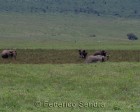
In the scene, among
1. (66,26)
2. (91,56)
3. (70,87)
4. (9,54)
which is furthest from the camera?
(66,26)

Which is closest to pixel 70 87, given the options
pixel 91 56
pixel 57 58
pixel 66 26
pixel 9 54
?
pixel 91 56

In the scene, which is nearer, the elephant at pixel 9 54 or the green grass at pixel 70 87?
the green grass at pixel 70 87

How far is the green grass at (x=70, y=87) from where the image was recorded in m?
15.5

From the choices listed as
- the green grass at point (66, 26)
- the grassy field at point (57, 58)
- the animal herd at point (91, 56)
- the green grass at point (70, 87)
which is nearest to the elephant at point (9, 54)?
the animal herd at point (91, 56)

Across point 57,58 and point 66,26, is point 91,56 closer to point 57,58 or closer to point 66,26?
point 57,58

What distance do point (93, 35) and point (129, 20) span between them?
1718 inches

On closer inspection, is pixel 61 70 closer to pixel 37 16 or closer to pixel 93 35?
pixel 93 35

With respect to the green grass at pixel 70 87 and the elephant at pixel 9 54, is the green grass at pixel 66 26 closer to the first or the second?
the elephant at pixel 9 54

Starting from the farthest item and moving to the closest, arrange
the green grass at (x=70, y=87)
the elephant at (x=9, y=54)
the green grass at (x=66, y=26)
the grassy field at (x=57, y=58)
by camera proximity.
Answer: the green grass at (x=66, y=26), the elephant at (x=9, y=54), the grassy field at (x=57, y=58), the green grass at (x=70, y=87)

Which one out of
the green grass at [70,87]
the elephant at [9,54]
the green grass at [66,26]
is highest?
the green grass at [66,26]

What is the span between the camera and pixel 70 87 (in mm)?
20062

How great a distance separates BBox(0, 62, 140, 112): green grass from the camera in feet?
50.9

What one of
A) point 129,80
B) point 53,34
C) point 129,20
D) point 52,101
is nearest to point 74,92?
point 52,101

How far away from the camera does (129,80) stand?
71.4 feet
